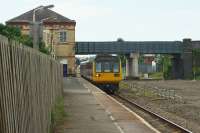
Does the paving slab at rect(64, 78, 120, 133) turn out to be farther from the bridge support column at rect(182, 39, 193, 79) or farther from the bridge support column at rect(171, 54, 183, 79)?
the bridge support column at rect(171, 54, 183, 79)

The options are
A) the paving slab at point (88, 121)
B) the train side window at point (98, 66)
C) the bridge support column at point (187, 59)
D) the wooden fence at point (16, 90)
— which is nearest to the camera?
the wooden fence at point (16, 90)

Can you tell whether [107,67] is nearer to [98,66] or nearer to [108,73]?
[108,73]

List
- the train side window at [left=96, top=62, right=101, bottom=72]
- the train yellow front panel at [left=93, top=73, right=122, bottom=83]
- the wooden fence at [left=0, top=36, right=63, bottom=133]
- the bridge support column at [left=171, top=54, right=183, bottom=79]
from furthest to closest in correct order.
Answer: the bridge support column at [left=171, top=54, right=183, bottom=79], the train side window at [left=96, top=62, right=101, bottom=72], the train yellow front panel at [left=93, top=73, right=122, bottom=83], the wooden fence at [left=0, top=36, right=63, bottom=133]

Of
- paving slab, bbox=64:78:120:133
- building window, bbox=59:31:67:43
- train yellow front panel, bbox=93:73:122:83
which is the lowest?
paving slab, bbox=64:78:120:133

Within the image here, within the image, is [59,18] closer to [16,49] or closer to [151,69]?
[151,69]

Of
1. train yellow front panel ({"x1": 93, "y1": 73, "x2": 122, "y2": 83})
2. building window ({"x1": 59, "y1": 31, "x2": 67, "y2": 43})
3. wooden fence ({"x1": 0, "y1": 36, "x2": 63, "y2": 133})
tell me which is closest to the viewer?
wooden fence ({"x1": 0, "y1": 36, "x2": 63, "y2": 133})

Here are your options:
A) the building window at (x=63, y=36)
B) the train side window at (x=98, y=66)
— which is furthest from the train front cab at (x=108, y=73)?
the building window at (x=63, y=36)

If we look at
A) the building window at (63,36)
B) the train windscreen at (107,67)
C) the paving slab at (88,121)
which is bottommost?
the paving slab at (88,121)

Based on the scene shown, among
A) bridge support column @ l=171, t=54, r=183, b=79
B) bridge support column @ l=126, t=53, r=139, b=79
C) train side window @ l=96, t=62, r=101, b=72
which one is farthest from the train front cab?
bridge support column @ l=171, t=54, r=183, b=79

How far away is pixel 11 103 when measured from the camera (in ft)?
23.3

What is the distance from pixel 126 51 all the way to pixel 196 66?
1328 cm

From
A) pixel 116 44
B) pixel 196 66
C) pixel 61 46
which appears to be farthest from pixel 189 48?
pixel 61 46

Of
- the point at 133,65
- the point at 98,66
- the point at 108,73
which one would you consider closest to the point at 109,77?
the point at 108,73

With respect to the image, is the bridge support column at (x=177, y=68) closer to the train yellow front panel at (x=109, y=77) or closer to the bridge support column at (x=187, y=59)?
the bridge support column at (x=187, y=59)
